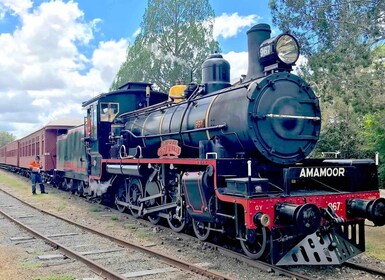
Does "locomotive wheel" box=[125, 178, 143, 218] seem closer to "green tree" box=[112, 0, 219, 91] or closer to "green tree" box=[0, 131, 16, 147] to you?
"green tree" box=[112, 0, 219, 91]

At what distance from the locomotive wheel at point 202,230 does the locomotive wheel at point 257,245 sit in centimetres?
82

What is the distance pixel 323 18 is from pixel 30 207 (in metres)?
11.1

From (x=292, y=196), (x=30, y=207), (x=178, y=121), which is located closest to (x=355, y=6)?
(x=178, y=121)

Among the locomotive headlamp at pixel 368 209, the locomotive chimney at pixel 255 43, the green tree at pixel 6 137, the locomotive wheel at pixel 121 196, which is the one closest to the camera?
the locomotive headlamp at pixel 368 209

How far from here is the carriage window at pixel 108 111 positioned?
12.1 meters

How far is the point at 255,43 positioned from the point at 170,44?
28284 mm

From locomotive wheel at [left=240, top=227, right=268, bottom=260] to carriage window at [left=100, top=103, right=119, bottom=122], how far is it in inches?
270

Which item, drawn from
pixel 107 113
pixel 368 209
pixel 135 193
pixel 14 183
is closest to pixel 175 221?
pixel 135 193

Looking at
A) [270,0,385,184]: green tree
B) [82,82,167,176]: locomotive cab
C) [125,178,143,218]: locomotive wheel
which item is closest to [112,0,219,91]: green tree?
→ [270,0,385,184]: green tree

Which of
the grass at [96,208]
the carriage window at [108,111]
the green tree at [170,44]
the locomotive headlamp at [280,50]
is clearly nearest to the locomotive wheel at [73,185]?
the grass at [96,208]

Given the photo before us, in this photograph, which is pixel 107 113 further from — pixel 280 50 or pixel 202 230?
pixel 280 50

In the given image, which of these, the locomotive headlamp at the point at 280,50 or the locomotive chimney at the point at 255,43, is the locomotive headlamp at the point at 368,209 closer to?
the locomotive headlamp at the point at 280,50

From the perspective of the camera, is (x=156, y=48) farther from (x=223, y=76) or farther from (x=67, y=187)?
(x=223, y=76)

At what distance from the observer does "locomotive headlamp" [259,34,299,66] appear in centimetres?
655
